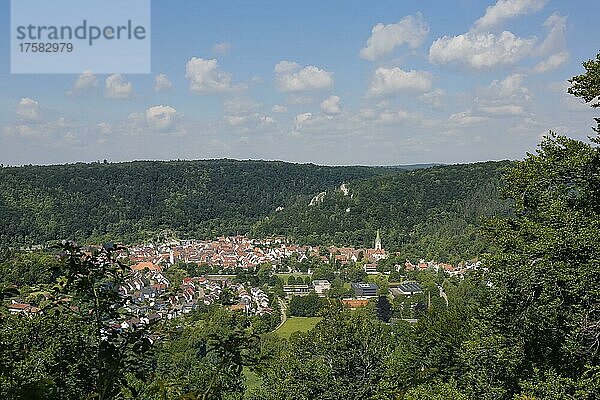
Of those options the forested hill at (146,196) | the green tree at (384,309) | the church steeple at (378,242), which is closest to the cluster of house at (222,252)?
the forested hill at (146,196)

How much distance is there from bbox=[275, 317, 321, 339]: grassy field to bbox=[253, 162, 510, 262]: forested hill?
27.5 m

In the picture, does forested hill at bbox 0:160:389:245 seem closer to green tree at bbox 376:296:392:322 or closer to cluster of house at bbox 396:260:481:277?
cluster of house at bbox 396:260:481:277

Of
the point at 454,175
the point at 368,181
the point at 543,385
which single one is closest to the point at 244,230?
the point at 368,181

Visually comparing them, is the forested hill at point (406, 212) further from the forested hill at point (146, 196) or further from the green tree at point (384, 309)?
the green tree at point (384, 309)

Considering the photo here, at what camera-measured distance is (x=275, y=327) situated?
39812mm

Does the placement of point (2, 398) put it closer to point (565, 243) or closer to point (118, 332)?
point (118, 332)

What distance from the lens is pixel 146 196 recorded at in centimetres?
10631

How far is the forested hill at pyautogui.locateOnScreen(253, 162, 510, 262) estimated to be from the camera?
71438 mm

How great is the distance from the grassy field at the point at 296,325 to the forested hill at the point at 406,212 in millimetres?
27450

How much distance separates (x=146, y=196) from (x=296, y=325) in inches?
2874

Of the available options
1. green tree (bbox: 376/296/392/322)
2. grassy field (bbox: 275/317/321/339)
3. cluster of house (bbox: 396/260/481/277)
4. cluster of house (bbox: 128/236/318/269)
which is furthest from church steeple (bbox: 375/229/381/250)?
grassy field (bbox: 275/317/321/339)

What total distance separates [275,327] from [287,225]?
5373cm

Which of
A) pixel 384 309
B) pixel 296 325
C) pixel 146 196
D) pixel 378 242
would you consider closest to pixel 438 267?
pixel 378 242

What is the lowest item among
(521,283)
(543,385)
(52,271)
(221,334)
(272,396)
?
(272,396)
